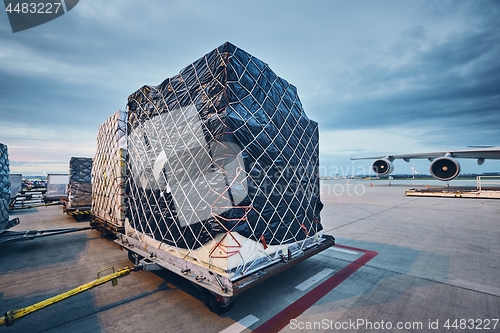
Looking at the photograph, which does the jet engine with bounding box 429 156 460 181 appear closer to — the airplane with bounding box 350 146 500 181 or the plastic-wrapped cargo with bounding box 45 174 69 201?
the airplane with bounding box 350 146 500 181

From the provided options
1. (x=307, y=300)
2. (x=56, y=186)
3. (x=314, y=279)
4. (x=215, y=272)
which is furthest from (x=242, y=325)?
(x=56, y=186)

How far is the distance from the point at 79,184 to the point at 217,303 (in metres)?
10.9

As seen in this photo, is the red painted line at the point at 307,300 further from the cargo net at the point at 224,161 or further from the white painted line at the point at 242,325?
the cargo net at the point at 224,161

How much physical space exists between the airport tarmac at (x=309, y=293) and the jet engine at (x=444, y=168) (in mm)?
14990

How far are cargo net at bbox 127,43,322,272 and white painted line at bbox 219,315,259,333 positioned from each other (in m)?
0.85

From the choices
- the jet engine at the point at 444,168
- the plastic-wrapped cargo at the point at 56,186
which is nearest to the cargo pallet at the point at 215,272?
the plastic-wrapped cargo at the point at 56,186

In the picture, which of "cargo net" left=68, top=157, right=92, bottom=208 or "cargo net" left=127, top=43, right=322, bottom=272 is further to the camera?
"cargo net" left=68, top=157, right=92, bottom=208

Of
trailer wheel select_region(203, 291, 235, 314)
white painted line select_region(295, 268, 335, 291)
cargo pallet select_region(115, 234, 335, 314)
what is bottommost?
white painted line select_region(295, 268, 335, 291)

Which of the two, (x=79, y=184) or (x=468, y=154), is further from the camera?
(x=468, y=154)

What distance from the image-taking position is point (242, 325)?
286 centimetres

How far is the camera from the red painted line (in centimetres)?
284

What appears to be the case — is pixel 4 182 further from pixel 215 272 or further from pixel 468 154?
pixel 468 154

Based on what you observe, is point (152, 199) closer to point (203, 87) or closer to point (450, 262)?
point (203, 87)

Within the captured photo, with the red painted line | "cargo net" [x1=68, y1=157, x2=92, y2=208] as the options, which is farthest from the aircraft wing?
"cargo net" [x1=68, y1=157, x2=92, y2=208]
